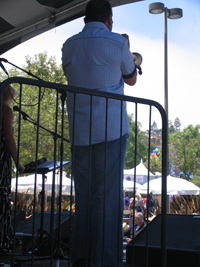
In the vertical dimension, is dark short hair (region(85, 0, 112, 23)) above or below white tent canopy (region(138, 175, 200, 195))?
above

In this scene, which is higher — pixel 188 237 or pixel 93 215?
pixel 93 215

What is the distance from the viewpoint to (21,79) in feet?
7.00

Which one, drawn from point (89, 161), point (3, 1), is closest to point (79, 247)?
point (89, 161)

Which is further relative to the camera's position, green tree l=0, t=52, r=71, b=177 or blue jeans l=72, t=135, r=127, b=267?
green tree l=0, t=52, r=71, b=177

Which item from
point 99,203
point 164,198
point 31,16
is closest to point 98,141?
point 99,203

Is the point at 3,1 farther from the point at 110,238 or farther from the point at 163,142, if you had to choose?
the point at 110,238

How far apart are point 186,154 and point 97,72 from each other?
134 ft

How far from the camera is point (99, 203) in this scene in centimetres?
239

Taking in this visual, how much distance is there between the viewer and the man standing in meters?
2.38

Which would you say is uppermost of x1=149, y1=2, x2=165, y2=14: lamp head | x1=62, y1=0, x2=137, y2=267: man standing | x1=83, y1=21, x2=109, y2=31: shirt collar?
x1=149, y1=2, x2=165, y2=14: lamp head

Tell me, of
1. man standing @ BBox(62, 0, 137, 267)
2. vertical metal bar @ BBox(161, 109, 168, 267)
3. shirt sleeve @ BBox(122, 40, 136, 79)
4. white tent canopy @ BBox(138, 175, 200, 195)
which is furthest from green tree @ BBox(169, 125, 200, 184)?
man standing @ BBox(62, 0, 137, 267)

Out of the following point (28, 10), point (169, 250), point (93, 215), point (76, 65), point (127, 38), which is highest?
point (28, 10)

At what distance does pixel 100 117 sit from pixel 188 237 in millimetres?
1206

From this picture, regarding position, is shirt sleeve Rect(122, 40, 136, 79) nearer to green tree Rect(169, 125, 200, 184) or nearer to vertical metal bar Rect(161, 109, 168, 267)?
vertical metal bar Rect(161, 109, 168, 267)
